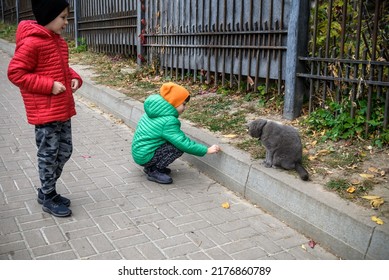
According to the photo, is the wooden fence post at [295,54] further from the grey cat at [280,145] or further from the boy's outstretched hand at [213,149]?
the boy's outstretched hand at [213,149]

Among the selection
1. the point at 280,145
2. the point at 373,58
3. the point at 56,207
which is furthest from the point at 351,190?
the point at 56,207

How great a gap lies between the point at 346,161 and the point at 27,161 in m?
3.41

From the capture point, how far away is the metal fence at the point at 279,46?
14.4 feet

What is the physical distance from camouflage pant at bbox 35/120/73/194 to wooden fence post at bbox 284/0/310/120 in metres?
2.63

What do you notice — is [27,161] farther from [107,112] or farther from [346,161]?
[346,161]

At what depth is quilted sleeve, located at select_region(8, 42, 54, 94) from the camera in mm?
3252

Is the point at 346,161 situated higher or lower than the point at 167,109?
lower

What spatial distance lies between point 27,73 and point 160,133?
1.38 meters

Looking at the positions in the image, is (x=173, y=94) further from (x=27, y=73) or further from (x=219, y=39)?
(x=219, y=39)

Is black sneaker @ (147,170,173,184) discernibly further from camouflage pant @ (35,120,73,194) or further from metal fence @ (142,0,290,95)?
metal fence @ (142,0,290,95)

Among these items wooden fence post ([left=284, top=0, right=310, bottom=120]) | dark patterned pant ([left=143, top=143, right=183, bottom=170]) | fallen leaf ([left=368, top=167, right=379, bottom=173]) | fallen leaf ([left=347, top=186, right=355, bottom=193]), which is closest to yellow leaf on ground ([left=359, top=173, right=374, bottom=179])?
fallen leaf ([left=368, top=167, right=379, bottom=173])

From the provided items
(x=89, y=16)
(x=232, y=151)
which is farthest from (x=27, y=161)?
(x=89, y=16)

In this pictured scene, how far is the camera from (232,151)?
4.30 m

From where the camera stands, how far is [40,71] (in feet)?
11.1
